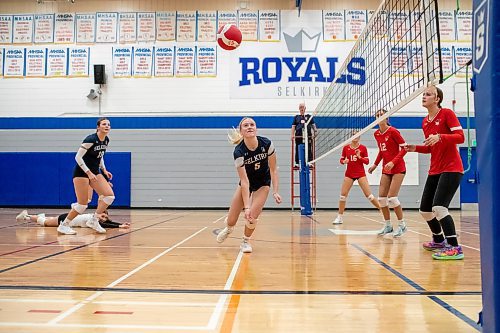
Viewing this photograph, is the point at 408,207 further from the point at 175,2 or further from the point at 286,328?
the point at 286,328

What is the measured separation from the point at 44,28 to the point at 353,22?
1110cm

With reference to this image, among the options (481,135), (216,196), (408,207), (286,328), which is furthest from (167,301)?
(408,207)

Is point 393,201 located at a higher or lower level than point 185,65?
lower

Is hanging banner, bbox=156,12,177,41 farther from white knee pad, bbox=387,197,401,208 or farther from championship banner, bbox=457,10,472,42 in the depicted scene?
white knee pad, bbox=387,197,401,208

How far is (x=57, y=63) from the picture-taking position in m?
15.9

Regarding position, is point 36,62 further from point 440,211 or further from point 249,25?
point 440,211

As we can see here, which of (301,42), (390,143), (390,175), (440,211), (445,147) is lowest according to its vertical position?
(440,211)

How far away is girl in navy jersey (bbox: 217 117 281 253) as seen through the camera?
490 centimetres

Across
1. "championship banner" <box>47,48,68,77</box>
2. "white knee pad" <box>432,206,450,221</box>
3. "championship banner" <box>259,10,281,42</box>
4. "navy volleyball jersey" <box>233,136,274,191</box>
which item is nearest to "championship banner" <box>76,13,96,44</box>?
"championship banner" <box>47,48,68,77</box>

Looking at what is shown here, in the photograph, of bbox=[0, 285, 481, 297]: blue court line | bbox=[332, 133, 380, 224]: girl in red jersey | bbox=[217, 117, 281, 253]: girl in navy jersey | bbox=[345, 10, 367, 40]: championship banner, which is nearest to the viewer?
bbox=[0, 285, 481, 297]: blue court line

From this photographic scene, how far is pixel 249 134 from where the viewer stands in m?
4.87

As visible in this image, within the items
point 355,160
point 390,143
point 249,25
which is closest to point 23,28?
point 249,25

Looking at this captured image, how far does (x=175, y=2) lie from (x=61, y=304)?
14.8 metres

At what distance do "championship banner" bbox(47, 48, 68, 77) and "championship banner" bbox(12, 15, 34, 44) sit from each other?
1098mm
